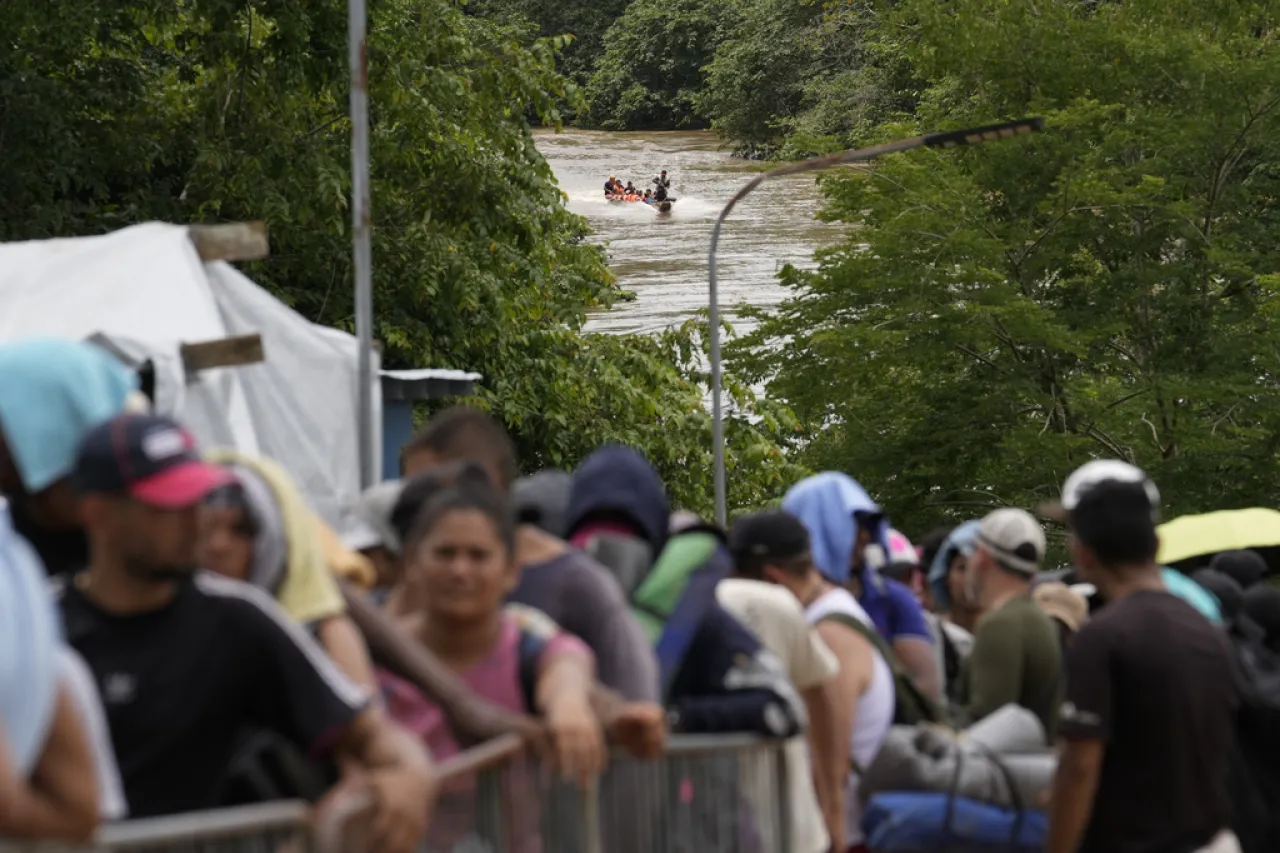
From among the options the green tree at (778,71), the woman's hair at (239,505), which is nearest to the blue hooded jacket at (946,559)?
the woman's hair at (239,505)

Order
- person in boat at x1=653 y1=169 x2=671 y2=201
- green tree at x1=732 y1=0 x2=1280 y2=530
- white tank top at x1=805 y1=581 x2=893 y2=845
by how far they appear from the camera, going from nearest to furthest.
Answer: white tank top at x1=805 y1=581 x2=893 y2=845
green tree at x1=732 y1=0 x2=1280 y2=530
person in boat at x1=653 y1=169 x2=671 y2=201

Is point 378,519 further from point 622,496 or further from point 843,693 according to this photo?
point 843,693

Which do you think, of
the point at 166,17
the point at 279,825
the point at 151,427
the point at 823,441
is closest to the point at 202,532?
the point at 151,427

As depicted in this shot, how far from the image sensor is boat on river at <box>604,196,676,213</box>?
205 ft

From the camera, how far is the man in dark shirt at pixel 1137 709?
4316 millimetres

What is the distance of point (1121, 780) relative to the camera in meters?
4.42

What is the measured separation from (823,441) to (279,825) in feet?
70.7

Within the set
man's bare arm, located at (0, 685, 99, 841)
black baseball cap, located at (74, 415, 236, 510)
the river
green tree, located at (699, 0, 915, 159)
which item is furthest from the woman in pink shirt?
green tree, located at (699, 0, 915, 159)

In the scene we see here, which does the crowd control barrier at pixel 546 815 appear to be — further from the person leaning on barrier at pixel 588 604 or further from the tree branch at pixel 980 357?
the tree branch at pixel 980 357

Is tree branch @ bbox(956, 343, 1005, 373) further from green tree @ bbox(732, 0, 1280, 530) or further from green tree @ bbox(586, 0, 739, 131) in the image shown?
green tree @ bbox(586, 0, 739, 131)

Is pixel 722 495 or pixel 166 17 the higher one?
pixel 166 17

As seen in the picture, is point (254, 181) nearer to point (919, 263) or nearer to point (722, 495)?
point (722, 495)

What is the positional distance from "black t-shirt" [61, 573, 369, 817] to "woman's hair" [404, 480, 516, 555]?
71 centimetres

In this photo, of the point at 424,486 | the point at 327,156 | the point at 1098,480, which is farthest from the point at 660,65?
the point at 424,486
